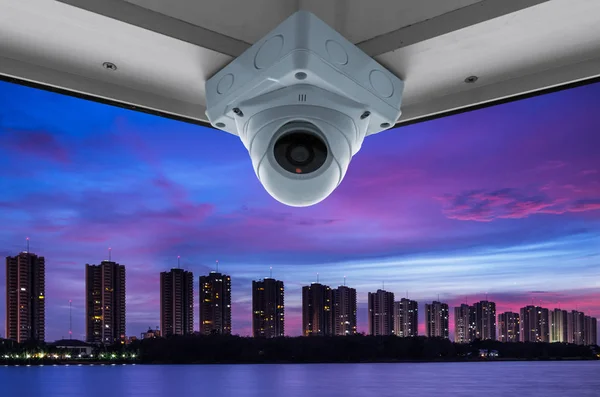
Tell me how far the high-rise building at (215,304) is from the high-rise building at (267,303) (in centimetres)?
301

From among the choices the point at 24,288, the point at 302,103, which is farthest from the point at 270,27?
the point at 24,288

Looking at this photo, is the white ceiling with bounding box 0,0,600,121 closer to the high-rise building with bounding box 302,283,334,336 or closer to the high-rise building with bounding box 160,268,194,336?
the high-rise building with bounding box 302,283,334,336

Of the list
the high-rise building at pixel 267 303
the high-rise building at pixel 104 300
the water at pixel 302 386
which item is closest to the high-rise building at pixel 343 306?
the high-rise building at pixel 267 303

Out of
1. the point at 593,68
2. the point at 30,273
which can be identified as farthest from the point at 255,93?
the point at 30,273

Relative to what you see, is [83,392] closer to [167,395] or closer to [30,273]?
[167,395]

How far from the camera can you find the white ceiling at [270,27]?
36.4 inches

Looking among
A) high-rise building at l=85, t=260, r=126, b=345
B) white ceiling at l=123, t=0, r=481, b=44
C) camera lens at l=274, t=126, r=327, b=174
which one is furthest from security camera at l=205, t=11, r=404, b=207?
high-rise building at l=85, t=260, r=126, b=345

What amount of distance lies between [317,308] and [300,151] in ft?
122

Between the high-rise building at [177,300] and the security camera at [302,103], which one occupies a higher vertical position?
the security camera at [302,103]

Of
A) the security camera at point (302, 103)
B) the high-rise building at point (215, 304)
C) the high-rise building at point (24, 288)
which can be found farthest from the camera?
the high-rise building at point (215, 304)

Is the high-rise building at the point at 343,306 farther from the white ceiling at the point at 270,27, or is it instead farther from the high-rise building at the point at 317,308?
the white ceiling at the point at 270,27

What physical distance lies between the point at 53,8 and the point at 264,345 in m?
Result: 55.9

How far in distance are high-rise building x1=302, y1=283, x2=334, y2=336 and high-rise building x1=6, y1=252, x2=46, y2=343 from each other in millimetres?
18121

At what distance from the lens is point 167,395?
153 feet
